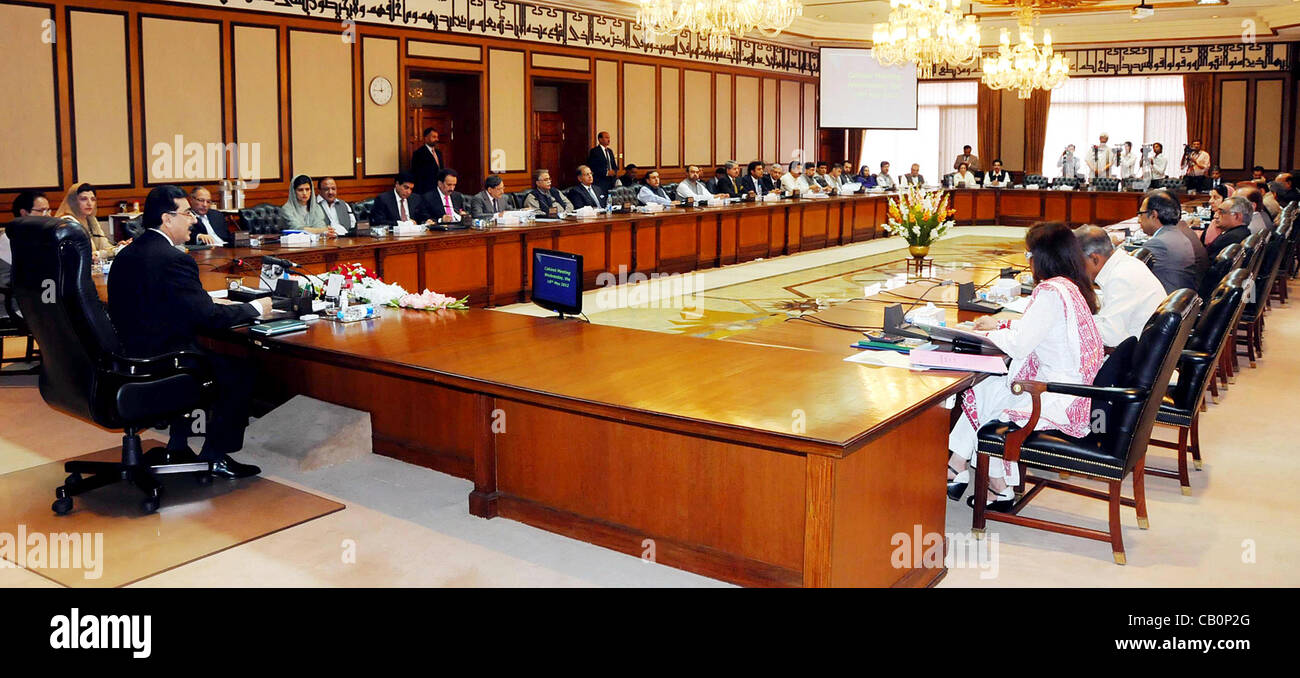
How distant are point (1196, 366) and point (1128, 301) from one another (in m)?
0.45

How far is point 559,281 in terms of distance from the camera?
4.75 meters

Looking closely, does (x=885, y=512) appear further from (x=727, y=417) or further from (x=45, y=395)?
(x=45, y=395)

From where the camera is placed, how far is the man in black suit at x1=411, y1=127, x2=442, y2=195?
1072 centimetres

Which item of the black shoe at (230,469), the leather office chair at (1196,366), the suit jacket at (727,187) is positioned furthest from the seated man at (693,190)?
the black shoe at (230,469)

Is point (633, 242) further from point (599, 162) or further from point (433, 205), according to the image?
point (599, 162)

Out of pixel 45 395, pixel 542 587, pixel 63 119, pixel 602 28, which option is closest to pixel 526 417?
pixel 542 587

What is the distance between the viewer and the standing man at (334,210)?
330 inches

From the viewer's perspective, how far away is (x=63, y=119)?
327 inches

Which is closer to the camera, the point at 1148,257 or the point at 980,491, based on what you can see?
Answer: the point at 980,491

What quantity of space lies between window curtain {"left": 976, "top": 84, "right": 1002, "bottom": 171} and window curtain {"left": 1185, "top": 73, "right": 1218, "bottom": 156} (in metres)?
2.98

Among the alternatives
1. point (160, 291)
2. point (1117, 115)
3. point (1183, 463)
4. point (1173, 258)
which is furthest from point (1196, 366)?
point (1117, 115)

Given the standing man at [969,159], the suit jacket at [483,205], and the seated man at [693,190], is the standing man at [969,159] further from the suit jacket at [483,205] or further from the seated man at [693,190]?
the suit jacket at [483,205]

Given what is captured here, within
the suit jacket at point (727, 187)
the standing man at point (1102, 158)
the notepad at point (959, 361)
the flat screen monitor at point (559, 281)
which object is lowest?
the notepad at point (959, 361)

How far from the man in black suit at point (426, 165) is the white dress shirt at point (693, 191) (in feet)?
10.1
